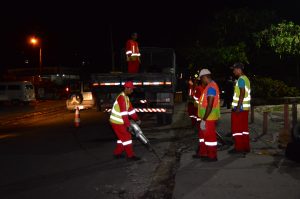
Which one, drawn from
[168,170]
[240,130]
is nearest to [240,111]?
[240,130]

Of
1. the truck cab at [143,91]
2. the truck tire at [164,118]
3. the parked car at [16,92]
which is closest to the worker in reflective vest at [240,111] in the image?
the truck cab at [143,91]

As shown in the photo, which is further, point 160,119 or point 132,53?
point 160,119

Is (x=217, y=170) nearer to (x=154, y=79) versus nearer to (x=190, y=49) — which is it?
(x=154, y=79)

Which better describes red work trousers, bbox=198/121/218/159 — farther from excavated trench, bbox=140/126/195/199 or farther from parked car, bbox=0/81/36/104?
parked car, bbox=0/81/36/104

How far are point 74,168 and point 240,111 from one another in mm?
3351

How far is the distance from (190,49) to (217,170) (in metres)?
21.4

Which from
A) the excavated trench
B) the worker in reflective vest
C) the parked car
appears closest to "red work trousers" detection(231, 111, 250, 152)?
the worker in reflective vest

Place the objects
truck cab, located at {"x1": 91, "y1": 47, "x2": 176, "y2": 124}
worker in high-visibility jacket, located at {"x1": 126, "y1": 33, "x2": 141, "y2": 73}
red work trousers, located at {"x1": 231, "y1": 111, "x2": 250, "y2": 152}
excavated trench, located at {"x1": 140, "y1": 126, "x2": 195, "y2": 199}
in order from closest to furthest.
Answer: excavated trench, located at {"x1": 140, "y1": 126, "x2": 195, "y2": 199} → red work trousers, located at {"x1": 231, "y1": 111, "x2": 250, "y2": 152} → truck cab, located at {"x1": 91, "y1": 47, "x2": 176, "y2": 124} → worker in high-visibility jacket, located at {"x1": 126, "y1": 33, "x2": 141, "y2": 73}

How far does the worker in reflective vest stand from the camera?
921cm

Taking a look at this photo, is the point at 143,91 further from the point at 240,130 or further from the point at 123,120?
the point at 123,120

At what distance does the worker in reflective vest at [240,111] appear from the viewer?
9211 millimetres

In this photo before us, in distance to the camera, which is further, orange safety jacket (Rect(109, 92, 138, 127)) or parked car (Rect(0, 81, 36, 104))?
parked car (Rect(0, 81, 36, 104))

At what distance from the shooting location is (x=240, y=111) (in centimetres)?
929

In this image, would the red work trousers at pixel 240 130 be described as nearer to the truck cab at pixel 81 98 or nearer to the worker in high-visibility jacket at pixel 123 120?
the worker in high-visibility jacket at pixel 123 120
